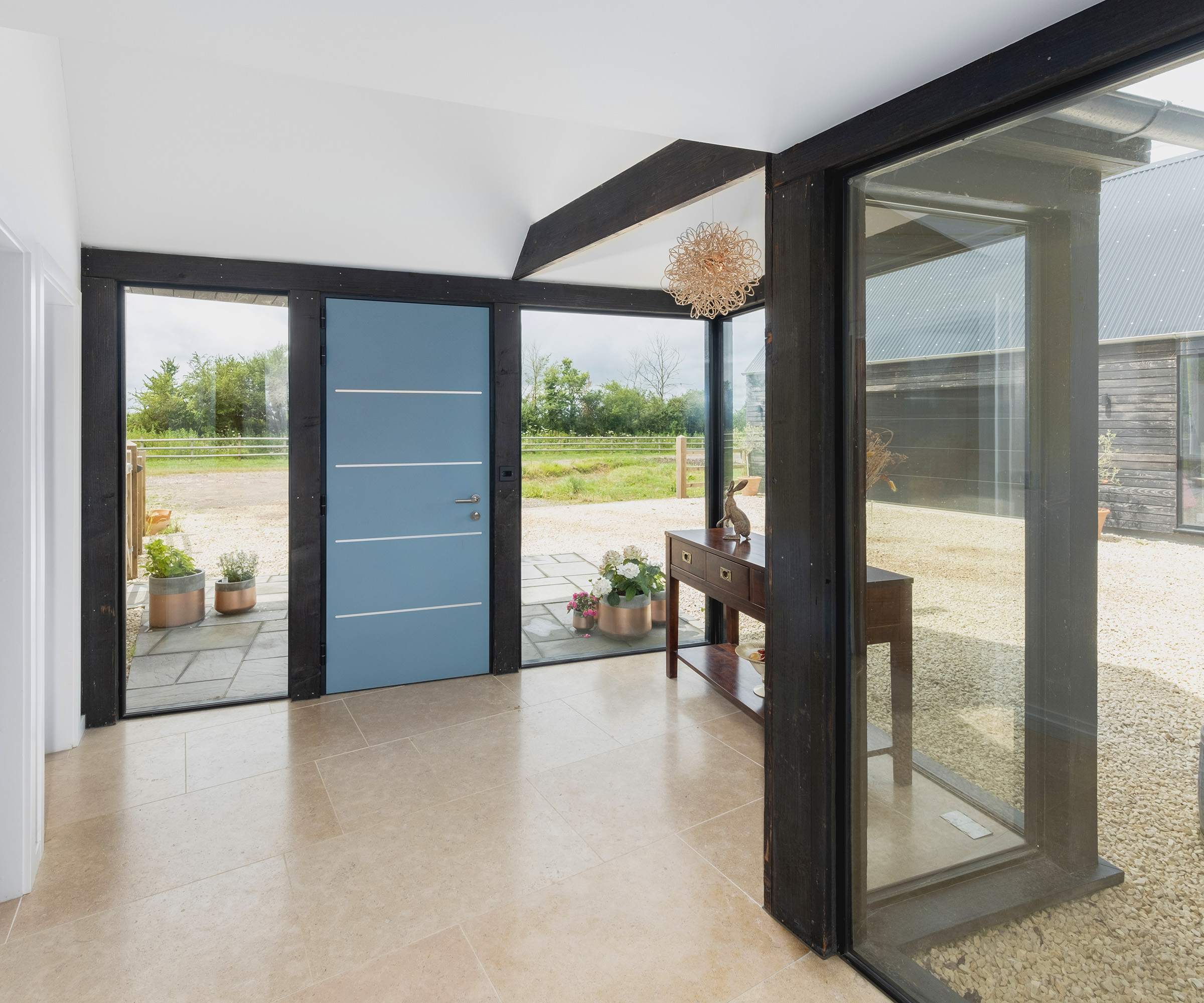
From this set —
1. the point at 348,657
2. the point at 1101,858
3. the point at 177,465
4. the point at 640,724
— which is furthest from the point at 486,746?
the point at 1101,858

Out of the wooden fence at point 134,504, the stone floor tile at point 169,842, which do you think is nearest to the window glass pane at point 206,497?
the wooden fence at point 134,504

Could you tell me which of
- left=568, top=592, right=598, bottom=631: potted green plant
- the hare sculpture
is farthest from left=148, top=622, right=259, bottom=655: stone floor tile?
the hare sculpture

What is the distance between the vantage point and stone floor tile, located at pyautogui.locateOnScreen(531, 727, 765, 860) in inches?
96.3

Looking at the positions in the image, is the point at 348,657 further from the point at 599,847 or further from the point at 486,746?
the point at 599,847

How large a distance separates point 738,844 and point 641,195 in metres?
2.33

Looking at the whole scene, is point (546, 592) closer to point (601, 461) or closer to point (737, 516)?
Result: point (601, 461)

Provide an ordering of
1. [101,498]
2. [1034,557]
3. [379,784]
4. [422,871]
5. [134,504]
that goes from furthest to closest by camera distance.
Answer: [134,504]
[101,498]
[379,784]
[422,871]
[1034,557]

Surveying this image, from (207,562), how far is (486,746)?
1713mm

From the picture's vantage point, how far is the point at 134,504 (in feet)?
11.0

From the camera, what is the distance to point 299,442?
3.52m

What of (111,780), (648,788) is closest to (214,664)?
(111,780)

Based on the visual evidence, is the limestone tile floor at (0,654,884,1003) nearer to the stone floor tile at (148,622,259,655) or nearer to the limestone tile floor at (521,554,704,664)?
the stone floor tile at (148,622,259,655)

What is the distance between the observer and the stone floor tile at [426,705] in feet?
10.7

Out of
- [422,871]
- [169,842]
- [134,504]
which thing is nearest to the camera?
[422,871]
